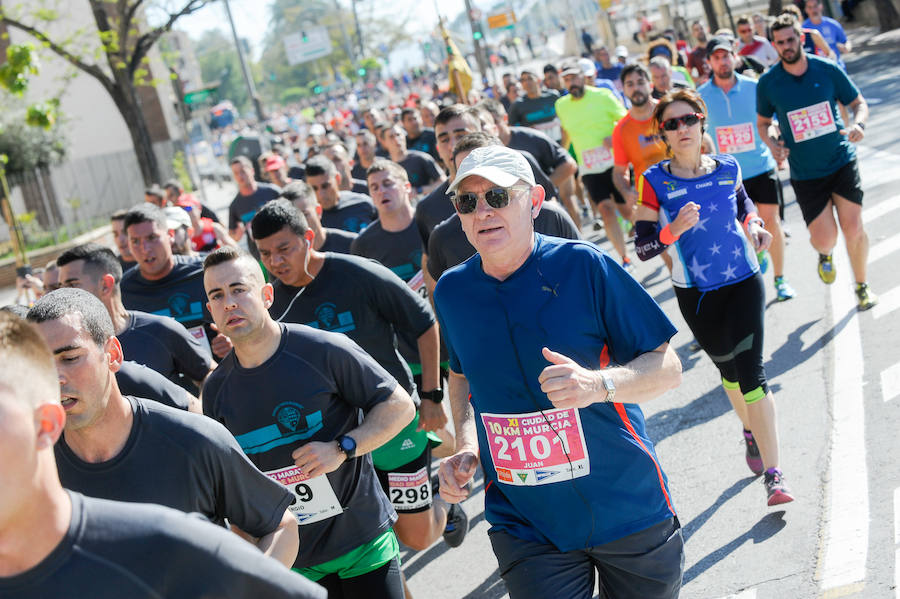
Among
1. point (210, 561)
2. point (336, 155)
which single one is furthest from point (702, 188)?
point (336, 155)

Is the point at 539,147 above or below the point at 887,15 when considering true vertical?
below

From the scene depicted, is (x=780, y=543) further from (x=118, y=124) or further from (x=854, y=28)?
(x=118, y=124)

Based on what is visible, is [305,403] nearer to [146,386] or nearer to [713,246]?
[146,386]

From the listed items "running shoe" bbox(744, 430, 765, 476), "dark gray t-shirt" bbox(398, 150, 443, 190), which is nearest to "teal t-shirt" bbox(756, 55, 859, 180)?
"running shoe" bbox(744, 430, 765, 476)

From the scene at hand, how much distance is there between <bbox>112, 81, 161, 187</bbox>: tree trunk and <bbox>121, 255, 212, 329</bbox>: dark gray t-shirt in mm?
14027

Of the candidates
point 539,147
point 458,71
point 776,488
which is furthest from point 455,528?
point 458,71

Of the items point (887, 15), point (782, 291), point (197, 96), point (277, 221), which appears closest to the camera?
point (277, 221)

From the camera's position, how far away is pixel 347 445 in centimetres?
400

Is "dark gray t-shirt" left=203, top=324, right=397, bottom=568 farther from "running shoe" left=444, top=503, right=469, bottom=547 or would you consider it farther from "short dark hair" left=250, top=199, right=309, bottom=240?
"running shoe" left=444, top=503, right=469, bottom=547

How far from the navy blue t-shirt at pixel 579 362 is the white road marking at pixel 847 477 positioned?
160 cm

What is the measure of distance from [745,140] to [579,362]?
19.4 ft

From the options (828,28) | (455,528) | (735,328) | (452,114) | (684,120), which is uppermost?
(828,28)

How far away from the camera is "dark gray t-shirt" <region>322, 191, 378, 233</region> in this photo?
30.3 ft

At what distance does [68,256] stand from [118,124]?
4503 cm
